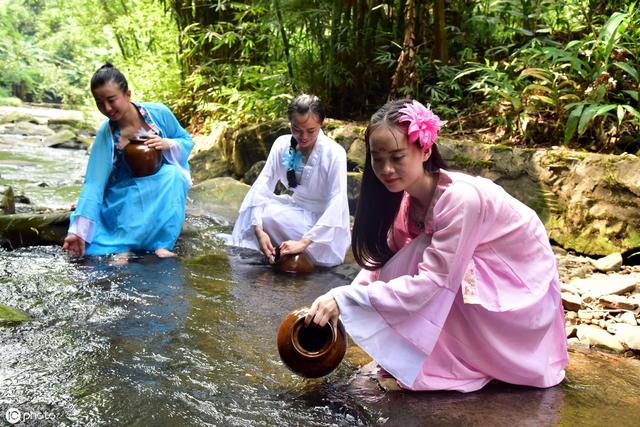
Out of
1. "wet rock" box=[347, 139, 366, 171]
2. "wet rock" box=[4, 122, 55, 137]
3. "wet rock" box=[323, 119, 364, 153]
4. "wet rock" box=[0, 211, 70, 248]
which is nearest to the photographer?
"wet rock" box=[0, 211, 70, 248]

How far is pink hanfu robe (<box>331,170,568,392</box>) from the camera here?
2.31 m

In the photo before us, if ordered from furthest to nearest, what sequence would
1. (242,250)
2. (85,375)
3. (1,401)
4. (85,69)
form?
(85,69) < (242,250) < (85,375) < (1,401)

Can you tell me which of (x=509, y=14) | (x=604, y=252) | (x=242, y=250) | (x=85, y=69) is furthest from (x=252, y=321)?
(x=85, y=69)

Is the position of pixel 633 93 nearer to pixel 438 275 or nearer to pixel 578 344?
pixel 578 344

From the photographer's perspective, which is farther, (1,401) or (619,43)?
(619,43)

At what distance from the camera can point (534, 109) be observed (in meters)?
5.64

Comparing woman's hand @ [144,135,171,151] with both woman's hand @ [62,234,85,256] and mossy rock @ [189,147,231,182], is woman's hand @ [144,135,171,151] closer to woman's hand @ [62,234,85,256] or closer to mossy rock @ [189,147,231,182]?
woman's hand @ [62,234,85,256]

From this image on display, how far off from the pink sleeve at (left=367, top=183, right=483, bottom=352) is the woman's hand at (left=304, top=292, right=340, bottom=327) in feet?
0.48

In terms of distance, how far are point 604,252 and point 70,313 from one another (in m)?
3.69

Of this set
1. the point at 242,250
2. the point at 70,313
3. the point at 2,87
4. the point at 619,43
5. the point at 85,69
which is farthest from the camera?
the point at 2,87

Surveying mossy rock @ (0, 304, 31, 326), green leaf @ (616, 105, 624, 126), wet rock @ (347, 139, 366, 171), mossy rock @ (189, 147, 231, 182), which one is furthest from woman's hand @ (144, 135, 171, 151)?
green leaf @ (616, 105, 624, 126)

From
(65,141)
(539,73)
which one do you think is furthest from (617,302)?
(65,141)

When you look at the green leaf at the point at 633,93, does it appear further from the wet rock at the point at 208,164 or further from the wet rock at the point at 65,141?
the wet rock at the point at 65,141

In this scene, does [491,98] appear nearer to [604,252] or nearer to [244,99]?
[604,252]
